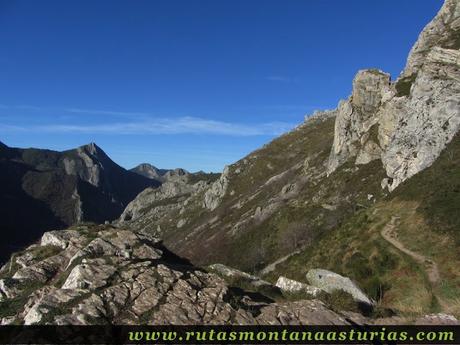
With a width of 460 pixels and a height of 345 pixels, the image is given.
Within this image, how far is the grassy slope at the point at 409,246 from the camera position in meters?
38.6

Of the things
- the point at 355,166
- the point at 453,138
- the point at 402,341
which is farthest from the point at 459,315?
the point at 355,166

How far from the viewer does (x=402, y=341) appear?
58.1 ft

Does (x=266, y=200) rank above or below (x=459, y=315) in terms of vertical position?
above

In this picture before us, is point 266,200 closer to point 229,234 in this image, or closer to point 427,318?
point 229,234

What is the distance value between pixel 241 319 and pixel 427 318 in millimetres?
9406

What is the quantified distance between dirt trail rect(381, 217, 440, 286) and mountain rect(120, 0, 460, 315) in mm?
111

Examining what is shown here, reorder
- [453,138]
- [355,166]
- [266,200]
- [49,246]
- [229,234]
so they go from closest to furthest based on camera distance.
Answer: [49,246]
[453,138]
[355,166]
[229,234]
[266,200]

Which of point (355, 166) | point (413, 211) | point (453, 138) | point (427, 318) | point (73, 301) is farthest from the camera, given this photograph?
point (355, 166)

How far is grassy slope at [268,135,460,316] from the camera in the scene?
38625 millimetres

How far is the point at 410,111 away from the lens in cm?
8394

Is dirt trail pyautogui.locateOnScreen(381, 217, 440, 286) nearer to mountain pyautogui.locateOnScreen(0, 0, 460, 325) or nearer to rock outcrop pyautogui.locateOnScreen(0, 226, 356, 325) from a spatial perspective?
mountain pyautogui.locateOnScreen(0, 0, 460, 325)

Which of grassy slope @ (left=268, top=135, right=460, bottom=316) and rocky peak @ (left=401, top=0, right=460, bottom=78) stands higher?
rocky peak @ (left=401, top=0, right=460, bottom=78)

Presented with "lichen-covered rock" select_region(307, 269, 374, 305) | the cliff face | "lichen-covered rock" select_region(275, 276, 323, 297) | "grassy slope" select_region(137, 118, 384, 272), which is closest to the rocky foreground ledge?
"lichen-covered rock" select_region(275, 276, 323, 297)

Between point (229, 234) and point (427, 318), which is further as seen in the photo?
point (229, 234)
